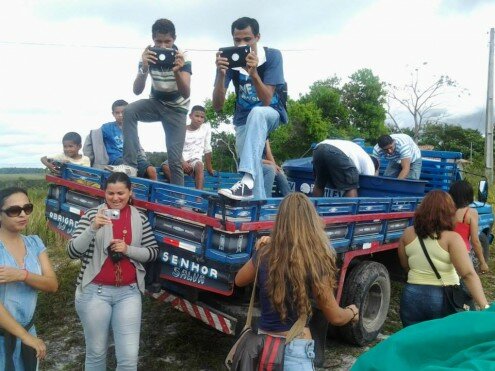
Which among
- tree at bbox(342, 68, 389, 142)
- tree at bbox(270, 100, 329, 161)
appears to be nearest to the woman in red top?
tree at bbox(270, 100, 329, 161)

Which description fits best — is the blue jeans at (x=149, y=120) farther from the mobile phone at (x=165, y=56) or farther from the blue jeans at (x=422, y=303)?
the blue jeans at (x=422, y=303)

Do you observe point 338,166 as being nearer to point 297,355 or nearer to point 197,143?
point 197,143

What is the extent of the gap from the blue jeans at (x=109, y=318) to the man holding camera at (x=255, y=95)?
1087 millimetres

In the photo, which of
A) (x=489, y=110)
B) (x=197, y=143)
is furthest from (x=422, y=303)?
(x=489, y=110)

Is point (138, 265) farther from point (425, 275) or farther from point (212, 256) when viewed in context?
point (425, 275)

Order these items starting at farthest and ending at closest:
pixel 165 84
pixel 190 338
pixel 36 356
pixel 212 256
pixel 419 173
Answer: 1. pixel 419 173
2. pixel 190 338
3. pixel 165 84
4. pixel 212 256
5. pixel 36 356

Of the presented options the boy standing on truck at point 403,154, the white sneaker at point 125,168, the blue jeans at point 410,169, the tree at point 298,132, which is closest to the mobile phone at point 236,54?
the white sneaker at point 125,168

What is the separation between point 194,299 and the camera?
368cm

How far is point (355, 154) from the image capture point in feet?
17.9

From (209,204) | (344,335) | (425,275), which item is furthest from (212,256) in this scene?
(344,335)

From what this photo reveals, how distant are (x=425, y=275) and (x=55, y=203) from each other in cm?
311

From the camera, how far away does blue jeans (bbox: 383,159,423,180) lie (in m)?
6.12

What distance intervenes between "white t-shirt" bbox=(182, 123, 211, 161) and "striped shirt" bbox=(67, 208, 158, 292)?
9.22 ft

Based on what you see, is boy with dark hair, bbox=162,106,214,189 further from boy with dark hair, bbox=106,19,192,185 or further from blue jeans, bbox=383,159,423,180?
blue jeans, bbox=383,159,423,180
